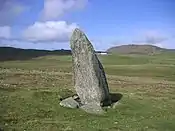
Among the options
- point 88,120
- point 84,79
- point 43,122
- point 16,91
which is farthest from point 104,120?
point 16,91

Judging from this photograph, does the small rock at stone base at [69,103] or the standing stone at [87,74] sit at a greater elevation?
the standing stone at [87,74]

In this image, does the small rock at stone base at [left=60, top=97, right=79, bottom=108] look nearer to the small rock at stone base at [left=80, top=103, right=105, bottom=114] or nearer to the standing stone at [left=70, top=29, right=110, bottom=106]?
the small rock at stone base at [left=80, top=103, right=105, bottom=114]

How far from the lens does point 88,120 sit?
1217 inches

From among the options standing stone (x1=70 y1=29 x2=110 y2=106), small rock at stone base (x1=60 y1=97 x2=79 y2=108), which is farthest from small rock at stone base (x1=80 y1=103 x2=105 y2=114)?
standing stone (x1=70 y1=29 x2=110 y2=106)

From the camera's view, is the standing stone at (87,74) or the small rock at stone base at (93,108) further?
the standing stone at (87,74)

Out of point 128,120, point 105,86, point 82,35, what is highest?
point 82,35

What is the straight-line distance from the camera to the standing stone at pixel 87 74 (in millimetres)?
38906

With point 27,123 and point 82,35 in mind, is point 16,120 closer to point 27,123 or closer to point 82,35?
point 27,123

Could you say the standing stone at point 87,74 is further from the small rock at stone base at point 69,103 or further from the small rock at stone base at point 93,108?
the small rock at stone base at point 69,103

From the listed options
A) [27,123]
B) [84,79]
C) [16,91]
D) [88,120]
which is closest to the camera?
[27,123]

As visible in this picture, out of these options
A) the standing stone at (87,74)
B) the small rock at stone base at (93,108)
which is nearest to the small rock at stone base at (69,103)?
the small rock at stone base at (93,108)

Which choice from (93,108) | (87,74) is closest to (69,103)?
(93,108)

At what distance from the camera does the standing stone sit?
38906 mm

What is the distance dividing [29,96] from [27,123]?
11012mm
